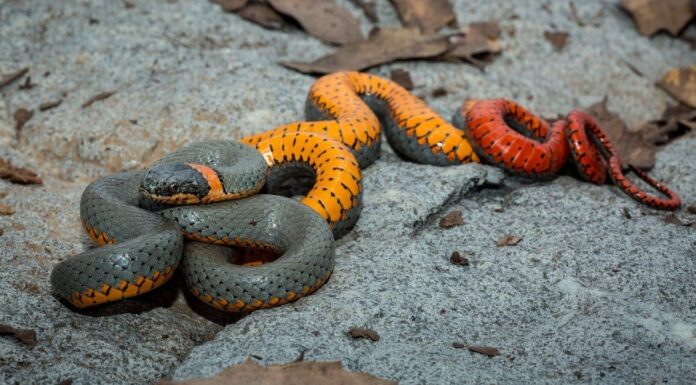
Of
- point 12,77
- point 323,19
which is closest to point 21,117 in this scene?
point 12,77

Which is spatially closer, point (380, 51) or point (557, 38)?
point (380, 51)

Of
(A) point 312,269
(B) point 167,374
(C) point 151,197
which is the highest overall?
(C) point 151,197

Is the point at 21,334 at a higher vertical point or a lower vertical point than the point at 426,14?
lower

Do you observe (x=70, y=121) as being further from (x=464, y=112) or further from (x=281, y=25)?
(x=464, y=112)

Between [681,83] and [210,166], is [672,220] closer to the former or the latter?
[681,83]

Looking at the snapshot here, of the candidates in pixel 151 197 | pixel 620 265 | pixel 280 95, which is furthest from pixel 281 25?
pixel 620 265

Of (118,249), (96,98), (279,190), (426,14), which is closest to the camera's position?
(118,249)

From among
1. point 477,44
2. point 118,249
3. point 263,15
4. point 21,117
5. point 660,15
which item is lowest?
point 21,117
